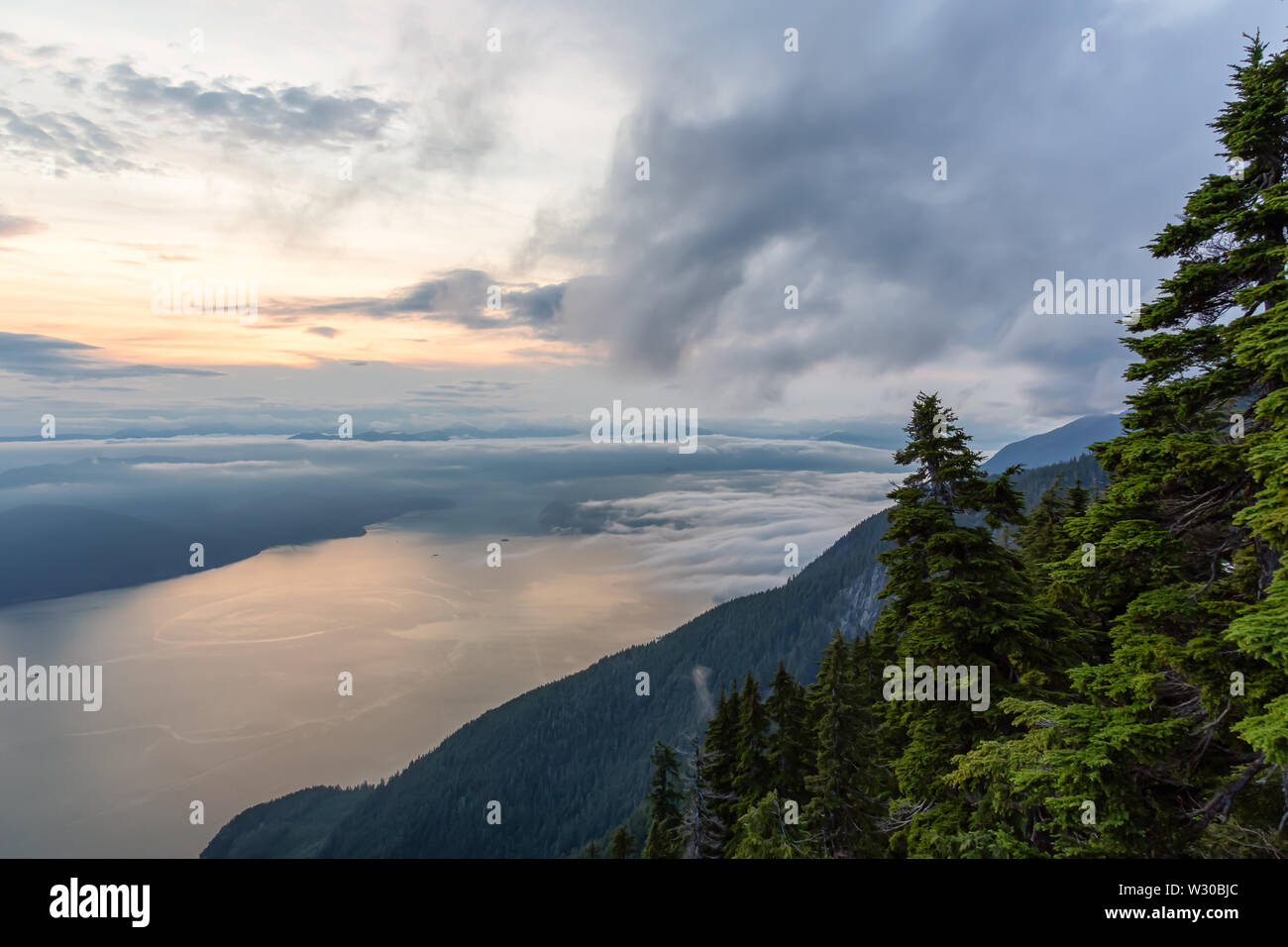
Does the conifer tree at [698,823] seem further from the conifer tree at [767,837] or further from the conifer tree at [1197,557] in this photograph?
the conifer tree at [1197,557]

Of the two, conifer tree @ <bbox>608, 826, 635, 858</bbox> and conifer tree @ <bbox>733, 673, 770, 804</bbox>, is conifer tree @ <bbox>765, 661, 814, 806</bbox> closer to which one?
conifer tree @ <bbox>733, 673, 770, 804</bbox>

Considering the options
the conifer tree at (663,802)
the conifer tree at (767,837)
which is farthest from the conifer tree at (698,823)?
the conifer tree at (767,837)

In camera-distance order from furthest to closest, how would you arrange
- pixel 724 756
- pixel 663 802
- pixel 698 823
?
pixel 724 756
pixel 663 802
pixel 698 823

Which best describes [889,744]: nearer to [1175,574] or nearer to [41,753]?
[1175,574]

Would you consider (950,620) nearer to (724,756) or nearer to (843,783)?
(843,783)

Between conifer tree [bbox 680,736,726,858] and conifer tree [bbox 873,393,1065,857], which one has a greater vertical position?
conifer tree [bbox 873,393,1065,857]

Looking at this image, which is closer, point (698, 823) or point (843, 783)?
point (698, 823)

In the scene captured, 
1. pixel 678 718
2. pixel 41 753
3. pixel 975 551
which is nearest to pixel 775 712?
pixel 975 551

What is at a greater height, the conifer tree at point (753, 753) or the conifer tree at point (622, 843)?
the conifer tree at point (753, 753)

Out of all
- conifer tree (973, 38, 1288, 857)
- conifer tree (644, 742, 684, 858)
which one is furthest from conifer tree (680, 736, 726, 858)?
conifer tree (973, 38, 1288, 857)

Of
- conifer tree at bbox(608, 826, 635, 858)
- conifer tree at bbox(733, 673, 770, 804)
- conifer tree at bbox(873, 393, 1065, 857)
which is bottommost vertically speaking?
conifer tree at bbox(608, 826, 635, 858)

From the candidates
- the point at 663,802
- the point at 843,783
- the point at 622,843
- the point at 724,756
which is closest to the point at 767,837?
the point at 843,783

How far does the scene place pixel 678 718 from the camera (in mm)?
157000
